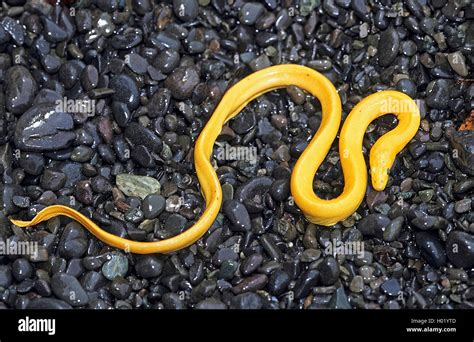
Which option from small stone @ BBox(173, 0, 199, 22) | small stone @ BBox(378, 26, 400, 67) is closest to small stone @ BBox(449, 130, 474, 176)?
small stone @ BBox(378, 26, 400, 67)

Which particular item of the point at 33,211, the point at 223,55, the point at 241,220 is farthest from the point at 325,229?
the point at 33,211

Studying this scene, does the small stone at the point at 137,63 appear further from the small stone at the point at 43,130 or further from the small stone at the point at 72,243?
the small stone at the point at 72,243

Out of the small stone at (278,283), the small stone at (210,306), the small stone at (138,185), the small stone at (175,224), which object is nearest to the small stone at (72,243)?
the small stone at (138,185)

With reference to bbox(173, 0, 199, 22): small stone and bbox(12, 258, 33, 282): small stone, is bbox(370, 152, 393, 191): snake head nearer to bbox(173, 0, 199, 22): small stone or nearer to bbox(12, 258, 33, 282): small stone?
bbox(173, 0, 199, 22): small stone

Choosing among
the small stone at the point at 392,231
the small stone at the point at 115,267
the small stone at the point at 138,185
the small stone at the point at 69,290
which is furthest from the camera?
the small stone at the point at 138,185

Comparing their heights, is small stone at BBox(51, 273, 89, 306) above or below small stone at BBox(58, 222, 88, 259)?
below

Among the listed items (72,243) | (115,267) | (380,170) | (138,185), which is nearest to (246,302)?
(115,267)

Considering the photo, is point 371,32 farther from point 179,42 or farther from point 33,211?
point 33,211
